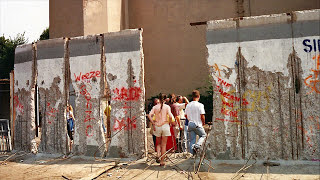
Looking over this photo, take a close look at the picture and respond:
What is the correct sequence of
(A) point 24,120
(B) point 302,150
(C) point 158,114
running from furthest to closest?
(A) point 24,120 < (C) point 158,114 < (B) point 302,150

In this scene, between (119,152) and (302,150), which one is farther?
(119,152)

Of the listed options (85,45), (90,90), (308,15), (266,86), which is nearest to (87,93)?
(90,90)

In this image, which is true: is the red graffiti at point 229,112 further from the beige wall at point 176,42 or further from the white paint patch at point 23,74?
the beige wall at point 176,42

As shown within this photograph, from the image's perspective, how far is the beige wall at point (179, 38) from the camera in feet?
54.7

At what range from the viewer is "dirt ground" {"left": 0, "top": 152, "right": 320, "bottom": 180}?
593cm

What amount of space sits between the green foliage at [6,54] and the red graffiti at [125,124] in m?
21.3

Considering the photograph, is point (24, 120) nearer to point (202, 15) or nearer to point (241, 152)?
point (241, 152)

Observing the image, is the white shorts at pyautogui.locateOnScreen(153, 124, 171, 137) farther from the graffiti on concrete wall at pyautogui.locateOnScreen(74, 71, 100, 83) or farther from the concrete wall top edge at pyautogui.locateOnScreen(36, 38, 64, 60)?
the concrete wall top edge at pyautogui.locateOnScreen(36, 38, 64, 60)

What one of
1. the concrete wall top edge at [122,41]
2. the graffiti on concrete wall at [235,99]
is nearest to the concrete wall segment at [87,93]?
the concrete wall top edge at [122,41]

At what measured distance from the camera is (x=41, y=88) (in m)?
8.66

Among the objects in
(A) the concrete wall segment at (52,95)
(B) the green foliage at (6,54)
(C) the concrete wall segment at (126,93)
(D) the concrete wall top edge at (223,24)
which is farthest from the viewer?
(B) the green foliage at (6,54)

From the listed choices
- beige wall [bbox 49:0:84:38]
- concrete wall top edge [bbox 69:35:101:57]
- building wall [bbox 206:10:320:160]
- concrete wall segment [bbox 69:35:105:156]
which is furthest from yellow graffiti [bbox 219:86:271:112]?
beige wall [bbox 49:0:84:38]

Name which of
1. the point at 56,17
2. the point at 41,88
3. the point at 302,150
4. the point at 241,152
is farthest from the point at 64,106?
the point at 56,17

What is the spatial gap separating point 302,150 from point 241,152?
1.17m
